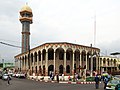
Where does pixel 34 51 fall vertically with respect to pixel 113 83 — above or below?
above

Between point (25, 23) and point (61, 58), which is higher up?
point (25, 23)

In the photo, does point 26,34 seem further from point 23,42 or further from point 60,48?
point 60,48

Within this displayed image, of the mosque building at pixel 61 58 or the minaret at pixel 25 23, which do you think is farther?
the minaret at pixel 25 23

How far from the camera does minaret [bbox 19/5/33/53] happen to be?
260 ft

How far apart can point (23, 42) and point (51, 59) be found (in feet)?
88.4

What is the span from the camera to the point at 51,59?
54156 mm

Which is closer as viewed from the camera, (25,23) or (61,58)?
(61,58)

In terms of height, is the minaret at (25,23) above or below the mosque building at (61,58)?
above

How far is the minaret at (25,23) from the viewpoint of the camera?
7912 cm

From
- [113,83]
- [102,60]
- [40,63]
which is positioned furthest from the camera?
[102,60]

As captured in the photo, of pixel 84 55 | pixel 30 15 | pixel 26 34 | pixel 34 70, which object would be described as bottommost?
pixel 34 70

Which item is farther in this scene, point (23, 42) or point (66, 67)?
point (23, 42)

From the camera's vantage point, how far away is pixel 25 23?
8100cm

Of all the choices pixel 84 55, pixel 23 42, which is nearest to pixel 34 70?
pixel 84 55
